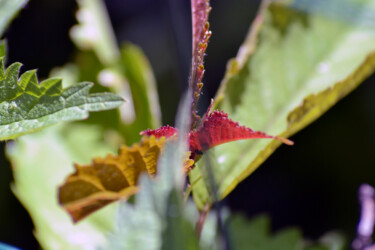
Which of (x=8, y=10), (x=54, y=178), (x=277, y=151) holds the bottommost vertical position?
(x=277, y=151)

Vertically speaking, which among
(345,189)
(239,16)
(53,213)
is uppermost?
(239,16)

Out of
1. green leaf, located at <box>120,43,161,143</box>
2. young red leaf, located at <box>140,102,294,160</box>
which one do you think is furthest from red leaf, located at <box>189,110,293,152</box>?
green leaf, located at <box>120,43,161,143</box>

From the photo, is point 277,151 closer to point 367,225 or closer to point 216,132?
point 367,225

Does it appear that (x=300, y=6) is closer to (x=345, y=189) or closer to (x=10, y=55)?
(x=345, y=189)

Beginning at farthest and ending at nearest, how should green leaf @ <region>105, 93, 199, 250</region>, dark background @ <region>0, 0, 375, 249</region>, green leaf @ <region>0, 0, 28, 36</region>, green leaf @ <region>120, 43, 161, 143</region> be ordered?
dark background @ <region>0, 0, 375, 249</region>, green leaf @ <region>120, 43, 161, 143</region>, green leaf @ <region>0, 0, 28, 36</region>, green leaf @ <region>105, 93, 199, 250</region>

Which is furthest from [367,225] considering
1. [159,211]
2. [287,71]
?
[159,211]

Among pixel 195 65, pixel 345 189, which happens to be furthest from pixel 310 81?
pixel 345 189

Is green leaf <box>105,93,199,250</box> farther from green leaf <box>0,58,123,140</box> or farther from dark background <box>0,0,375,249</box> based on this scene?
dark background <box>0,0,375,249</box>
